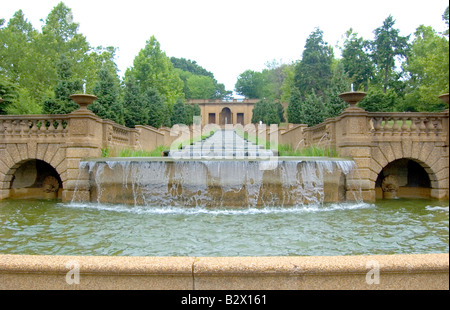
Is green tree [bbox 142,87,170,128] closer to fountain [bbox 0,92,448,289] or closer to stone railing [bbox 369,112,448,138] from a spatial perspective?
fountain [bbox 0,92,448,289]

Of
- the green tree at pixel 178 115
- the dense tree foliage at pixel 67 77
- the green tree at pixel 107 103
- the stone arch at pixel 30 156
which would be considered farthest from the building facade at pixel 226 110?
the stone arch at pixel 30 156

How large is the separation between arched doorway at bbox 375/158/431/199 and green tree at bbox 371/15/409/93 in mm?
34009

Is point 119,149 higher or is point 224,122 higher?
point 224,122

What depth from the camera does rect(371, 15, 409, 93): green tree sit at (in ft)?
137

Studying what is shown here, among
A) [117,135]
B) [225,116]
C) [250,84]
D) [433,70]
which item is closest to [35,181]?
[117,135]

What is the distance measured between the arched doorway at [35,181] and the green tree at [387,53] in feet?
132

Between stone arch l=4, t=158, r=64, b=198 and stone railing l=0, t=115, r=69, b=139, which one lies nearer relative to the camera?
stone railing l=0, t=115, r=69, b=139

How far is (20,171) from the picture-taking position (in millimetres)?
12688

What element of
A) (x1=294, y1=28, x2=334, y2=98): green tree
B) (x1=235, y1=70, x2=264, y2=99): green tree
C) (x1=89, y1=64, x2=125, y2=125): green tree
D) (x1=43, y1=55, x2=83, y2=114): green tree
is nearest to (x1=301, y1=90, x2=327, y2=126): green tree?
(x1=89, y1=64, x2=125, y2=125): green tree

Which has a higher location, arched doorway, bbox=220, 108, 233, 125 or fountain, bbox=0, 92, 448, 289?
arched doorway, bbox=220, 108, 233, 125

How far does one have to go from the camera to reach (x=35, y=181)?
12.8 m
